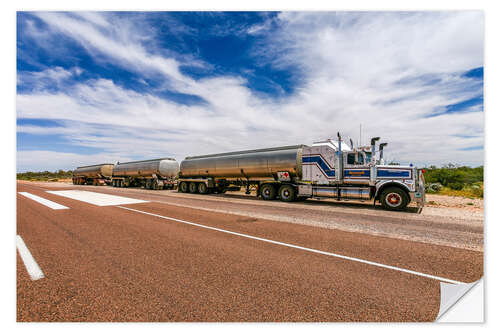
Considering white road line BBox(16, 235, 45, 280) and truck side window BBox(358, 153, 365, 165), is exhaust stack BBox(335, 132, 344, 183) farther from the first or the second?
white road line BBox(16, 235, 45, 280)

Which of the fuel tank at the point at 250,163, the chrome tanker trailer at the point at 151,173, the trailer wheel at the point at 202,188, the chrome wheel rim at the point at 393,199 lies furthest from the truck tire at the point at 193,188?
the chrome wheel rim at the point at 393,199

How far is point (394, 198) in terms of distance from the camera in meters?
11.3

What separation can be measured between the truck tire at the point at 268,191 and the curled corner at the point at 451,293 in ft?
41.1

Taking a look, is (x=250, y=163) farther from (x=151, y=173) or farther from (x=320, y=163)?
(x=151, y=173)

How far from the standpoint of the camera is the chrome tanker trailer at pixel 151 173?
89.3 feet

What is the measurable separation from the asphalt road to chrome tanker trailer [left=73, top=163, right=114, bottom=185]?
36.1m

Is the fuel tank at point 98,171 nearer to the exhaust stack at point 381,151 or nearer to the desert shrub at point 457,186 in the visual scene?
the exhaust stack at point 381,151

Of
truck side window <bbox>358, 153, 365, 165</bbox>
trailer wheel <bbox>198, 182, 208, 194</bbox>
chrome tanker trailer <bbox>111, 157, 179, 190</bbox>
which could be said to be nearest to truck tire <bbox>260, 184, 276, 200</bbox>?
truck side window <bbox>358, 153, 365, 165</bbox>

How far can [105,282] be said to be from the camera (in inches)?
135

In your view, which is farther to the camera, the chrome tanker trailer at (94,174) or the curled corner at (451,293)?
the chrome tanker trailer at (94,174)

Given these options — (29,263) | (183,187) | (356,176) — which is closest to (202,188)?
(183,187)

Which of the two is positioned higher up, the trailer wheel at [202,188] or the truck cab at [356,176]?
the truck cab at [356,176]

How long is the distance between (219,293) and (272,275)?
37.4 inches

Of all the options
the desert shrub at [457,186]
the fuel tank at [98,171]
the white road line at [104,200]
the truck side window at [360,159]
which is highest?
the truck side window at [360,159]
